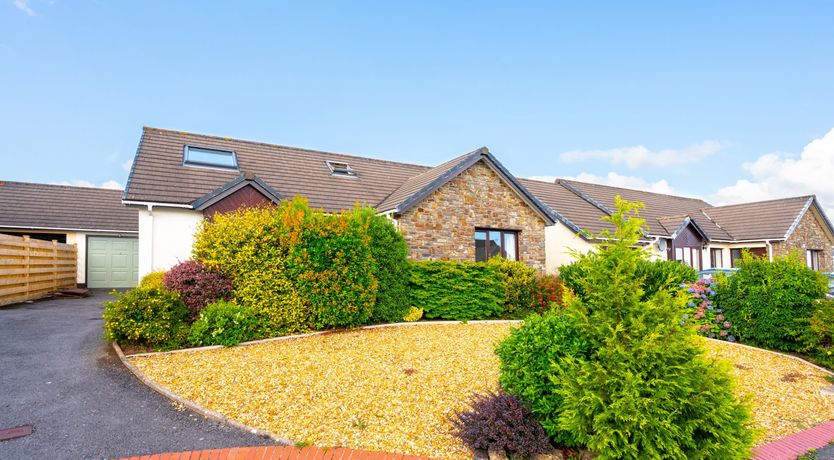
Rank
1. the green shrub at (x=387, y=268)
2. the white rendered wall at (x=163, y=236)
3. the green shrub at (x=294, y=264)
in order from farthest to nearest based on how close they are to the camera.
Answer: the white rendered wall at (x=163, y=236) < the green shrub at (x=387, y=268) < the green shrub at (x=294, y=264)

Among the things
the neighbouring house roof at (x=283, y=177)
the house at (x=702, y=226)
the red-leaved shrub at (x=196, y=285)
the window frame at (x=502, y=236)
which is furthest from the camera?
the house at (x=702, y=226)

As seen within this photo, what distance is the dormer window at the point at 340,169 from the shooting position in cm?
1788

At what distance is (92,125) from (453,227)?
1171 centimetres

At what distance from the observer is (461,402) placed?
5.07m

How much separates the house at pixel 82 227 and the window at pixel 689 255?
2766cm

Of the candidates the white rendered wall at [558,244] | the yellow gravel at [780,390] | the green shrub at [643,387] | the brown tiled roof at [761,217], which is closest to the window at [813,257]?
the brown tiled roof at [761,217]

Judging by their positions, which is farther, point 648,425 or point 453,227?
point 453,227

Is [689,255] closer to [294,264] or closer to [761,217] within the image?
[761,217]

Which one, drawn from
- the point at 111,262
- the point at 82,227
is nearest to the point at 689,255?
the point at 111,262

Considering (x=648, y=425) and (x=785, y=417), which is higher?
(x=648, y=425)

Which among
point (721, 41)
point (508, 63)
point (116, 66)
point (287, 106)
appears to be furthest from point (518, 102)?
point (116, 66)

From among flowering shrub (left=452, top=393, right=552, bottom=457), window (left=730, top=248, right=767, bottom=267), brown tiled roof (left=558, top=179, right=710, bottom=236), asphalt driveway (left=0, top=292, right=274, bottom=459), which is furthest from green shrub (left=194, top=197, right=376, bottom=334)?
window (left=730, top=248, right=767, bottom=267)

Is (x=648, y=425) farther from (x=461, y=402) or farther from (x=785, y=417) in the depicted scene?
(x=785, y=417)

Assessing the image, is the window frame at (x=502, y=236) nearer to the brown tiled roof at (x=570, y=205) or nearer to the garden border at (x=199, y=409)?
the brown tiled roof at (x=570, y=205)
